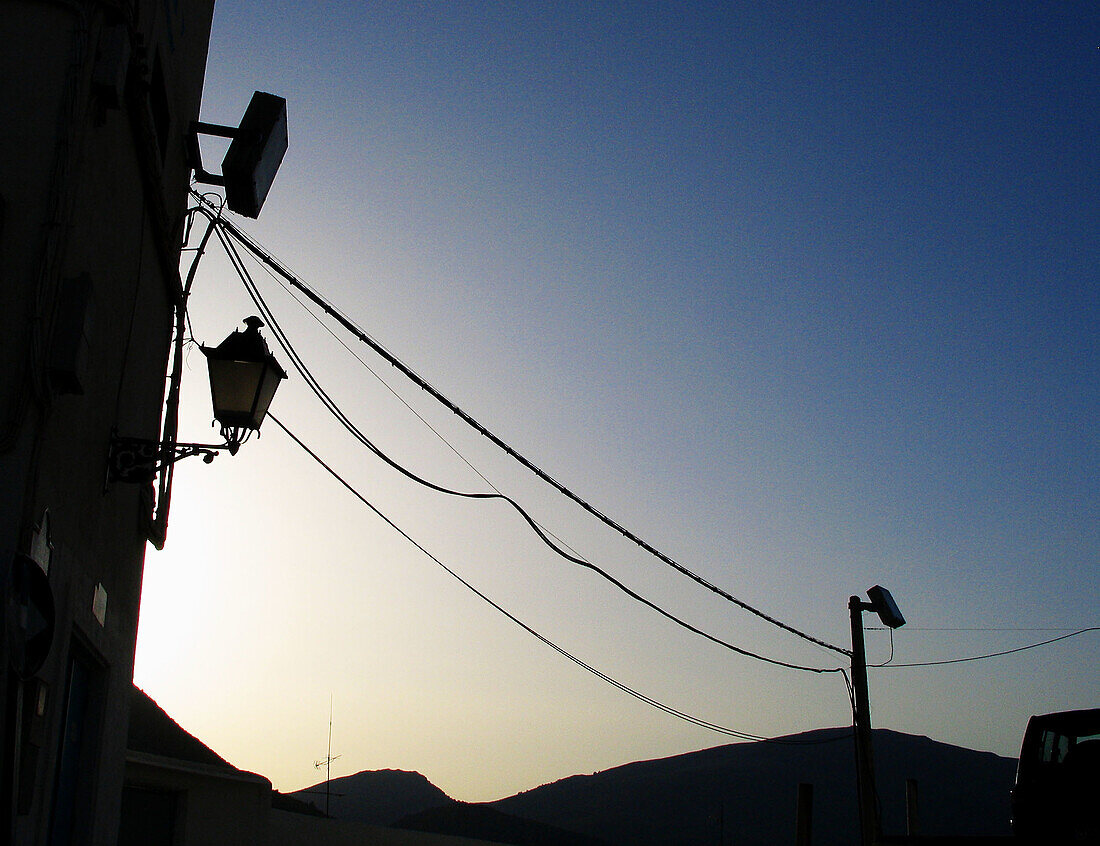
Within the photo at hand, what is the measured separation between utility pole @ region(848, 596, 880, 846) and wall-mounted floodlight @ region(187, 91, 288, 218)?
39.4ft

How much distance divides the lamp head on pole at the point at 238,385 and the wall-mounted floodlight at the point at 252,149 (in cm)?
158

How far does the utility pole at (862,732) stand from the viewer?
14984mm

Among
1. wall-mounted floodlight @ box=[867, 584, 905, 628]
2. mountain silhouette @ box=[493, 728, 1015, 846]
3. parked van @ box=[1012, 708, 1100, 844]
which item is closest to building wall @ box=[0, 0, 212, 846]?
parked van @ box=[1012, 708, 1100, 844]

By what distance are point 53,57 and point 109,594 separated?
289cm

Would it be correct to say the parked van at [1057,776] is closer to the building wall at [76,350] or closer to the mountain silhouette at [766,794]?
the building wall at [76,350]

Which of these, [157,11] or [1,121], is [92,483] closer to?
[1,121]

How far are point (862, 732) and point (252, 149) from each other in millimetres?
12491

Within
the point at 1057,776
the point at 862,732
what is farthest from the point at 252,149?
the point at 862,732

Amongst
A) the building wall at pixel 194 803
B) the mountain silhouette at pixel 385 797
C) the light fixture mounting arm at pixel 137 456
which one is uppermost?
the light fixture mounting arm at pixel 137 456

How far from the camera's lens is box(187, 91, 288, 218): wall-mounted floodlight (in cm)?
676

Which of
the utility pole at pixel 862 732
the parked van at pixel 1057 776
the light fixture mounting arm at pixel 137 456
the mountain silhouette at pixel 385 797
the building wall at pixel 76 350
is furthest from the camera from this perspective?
the mountain silhouette at pixel 385 797

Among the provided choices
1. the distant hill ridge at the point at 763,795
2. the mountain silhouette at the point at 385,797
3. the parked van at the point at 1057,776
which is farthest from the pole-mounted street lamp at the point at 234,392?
the mountain silhouette at the point at 385,797

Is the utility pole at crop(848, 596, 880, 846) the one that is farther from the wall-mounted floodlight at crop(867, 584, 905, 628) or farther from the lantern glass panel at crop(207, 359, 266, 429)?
the lantern glass panel at crop(207, 359, 266, 429)

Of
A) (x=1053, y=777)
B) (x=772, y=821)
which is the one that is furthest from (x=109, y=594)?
(x=772, y=821)
